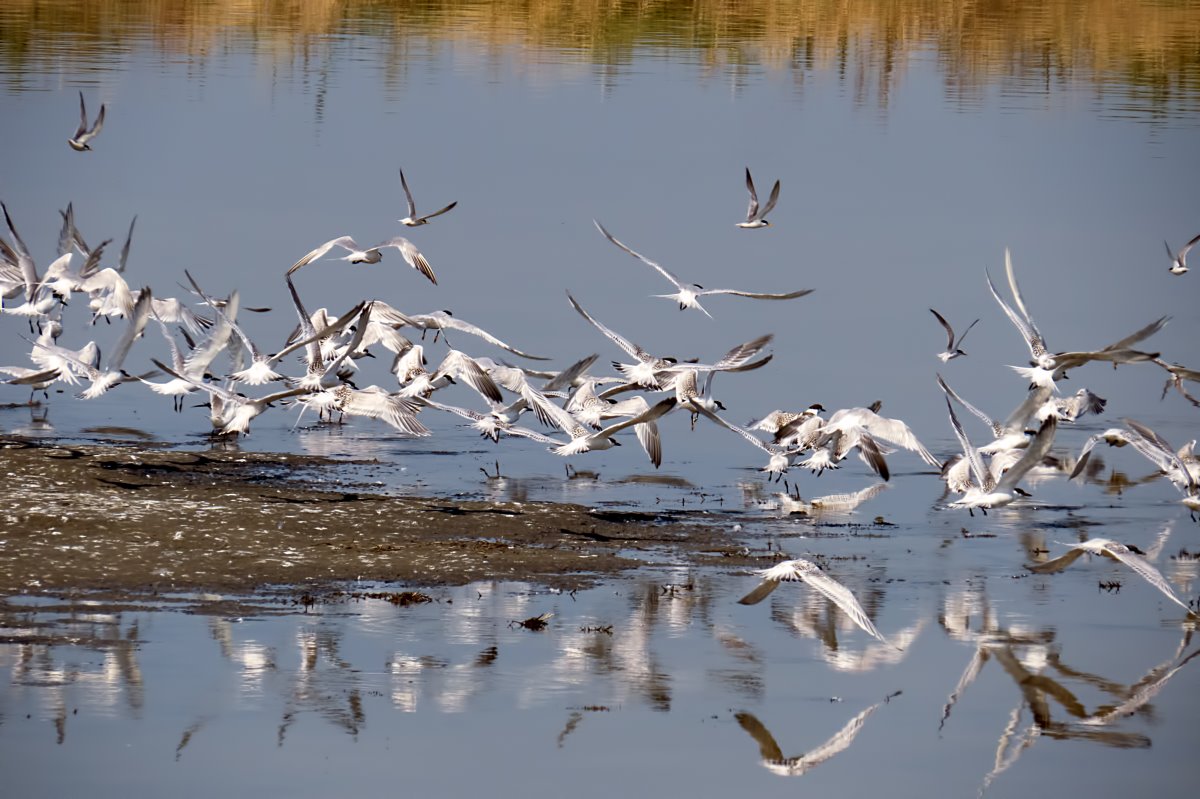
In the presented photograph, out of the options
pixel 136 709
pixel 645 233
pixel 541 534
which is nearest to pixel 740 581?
pixel 541 534

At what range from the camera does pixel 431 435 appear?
20625 millimetres

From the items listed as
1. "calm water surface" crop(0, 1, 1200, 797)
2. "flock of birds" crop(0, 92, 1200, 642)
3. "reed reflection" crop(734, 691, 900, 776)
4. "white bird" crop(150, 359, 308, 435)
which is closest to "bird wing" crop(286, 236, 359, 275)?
"flock of birds" crop(0, 92, 1200, 642)

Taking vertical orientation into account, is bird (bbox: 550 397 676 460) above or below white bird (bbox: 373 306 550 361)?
below

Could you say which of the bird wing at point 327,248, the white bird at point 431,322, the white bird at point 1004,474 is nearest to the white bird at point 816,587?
the white bird at point 1004,474

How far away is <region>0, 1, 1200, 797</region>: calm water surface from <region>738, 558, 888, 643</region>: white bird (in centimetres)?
30

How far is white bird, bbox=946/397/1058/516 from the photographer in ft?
48.6

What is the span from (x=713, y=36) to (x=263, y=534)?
127 ft

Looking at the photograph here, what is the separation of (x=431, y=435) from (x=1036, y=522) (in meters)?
6.46

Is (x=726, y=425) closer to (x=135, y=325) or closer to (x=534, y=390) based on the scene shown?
(x=534, y=390)

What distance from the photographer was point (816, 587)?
527 inches

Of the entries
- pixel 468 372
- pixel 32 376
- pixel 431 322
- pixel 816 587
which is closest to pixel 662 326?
pixel 431 322

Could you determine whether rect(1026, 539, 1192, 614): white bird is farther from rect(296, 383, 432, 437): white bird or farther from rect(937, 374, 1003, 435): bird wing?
rect(296, 383, 432, 437): white bird

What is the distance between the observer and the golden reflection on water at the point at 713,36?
4944 cm

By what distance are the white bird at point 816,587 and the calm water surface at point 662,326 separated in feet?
0.98
